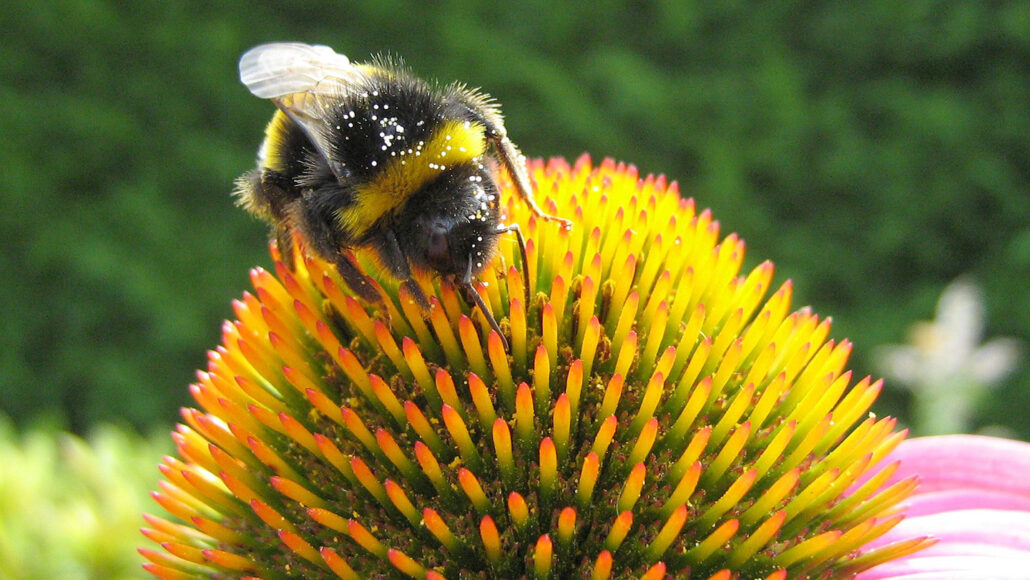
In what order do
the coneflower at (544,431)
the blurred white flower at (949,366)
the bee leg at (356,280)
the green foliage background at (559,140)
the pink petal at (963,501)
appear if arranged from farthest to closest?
1. the green foliage background at (559,140)
2. the blurred white flower at (949,366)
3. the pink petal at (963,501)
4. the bee leg at (356,280)
5. the coneflower at (544,431)

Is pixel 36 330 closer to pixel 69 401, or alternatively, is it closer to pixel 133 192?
pixel 69 401

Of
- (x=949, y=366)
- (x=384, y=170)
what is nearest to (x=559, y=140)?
(x=949, y=366)

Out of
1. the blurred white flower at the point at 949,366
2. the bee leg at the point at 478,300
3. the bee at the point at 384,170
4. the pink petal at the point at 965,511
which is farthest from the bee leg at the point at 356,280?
the blurred white flower at the point at 949,366

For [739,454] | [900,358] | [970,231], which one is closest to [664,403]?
[739,454]

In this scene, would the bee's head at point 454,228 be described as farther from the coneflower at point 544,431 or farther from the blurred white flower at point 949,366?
the blurred white flower at point 949,366

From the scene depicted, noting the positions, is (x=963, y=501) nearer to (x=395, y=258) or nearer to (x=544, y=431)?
(x=544, y=431)

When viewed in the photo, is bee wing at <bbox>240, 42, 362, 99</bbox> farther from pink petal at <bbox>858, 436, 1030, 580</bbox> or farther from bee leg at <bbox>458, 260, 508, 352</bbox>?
pink petal at <bbox>858, 436, 1030, 580</bbox>

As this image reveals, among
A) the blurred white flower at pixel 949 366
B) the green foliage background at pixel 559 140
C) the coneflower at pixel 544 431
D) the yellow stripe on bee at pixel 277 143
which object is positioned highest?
the green foliage background at pixel 559 140
